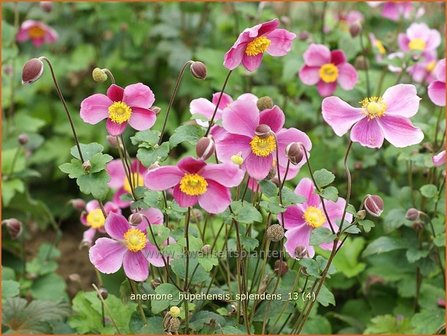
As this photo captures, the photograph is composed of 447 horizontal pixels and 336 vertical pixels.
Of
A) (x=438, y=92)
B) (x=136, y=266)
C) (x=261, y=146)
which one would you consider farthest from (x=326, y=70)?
(x=136, y=266)

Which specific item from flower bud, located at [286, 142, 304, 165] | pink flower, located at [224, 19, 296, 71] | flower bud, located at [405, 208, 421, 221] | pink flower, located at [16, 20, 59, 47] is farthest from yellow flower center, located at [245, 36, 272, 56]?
pink flower, located at [16, 20, 59, 47]

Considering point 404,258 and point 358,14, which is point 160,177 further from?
point 358,14

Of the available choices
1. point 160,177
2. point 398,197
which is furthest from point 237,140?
point 398,197

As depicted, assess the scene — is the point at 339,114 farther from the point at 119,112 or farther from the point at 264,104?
the point at 119,112

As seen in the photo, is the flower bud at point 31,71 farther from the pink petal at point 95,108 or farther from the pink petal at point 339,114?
the pink petal at point 339,114

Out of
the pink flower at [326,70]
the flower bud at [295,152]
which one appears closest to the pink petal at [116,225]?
the flower bud at [295,152]
